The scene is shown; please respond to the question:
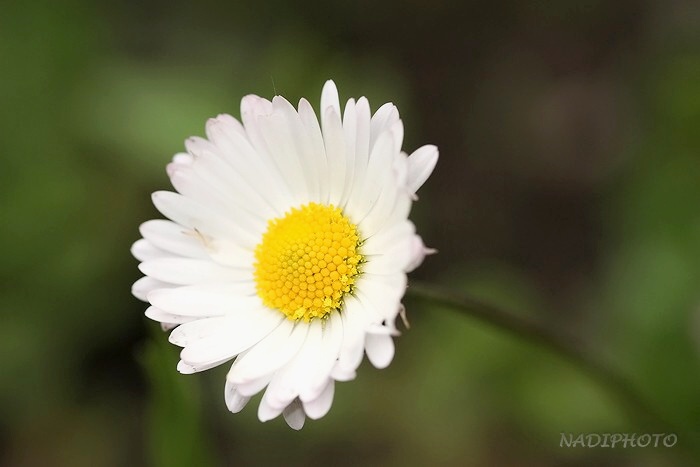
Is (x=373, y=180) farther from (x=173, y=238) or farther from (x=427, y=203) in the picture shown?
(x=427, y=203)

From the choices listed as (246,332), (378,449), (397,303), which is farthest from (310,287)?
(378,449)

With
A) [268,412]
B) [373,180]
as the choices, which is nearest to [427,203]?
[373,180]

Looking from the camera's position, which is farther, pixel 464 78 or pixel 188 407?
pixel 464 78

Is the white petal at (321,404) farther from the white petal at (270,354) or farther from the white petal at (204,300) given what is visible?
the white petal at (204,300)

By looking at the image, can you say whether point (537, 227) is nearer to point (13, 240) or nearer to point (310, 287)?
point (310, 287)

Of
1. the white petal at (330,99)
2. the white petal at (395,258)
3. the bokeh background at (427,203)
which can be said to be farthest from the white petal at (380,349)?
the bokeh background at (427,203)

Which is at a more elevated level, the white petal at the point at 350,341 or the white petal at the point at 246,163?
the white petal at the point at 246,163
